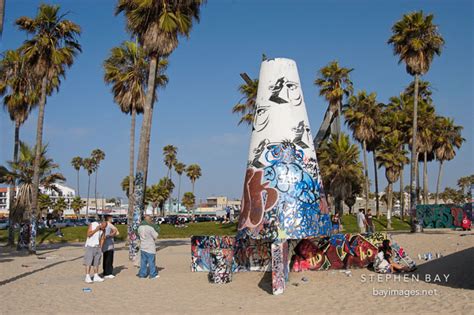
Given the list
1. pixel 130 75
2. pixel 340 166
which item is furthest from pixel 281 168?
pixel 340 166

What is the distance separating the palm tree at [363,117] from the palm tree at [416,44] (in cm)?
1079

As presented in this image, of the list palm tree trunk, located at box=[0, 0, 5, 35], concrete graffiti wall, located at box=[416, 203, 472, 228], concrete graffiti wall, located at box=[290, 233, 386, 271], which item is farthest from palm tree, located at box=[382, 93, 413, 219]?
palm tree trunk, located at box=[0, 0, 5, 35]

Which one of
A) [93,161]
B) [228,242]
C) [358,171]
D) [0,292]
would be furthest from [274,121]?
[93,161]

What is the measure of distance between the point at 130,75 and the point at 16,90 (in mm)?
7090

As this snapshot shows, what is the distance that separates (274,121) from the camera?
1229 centimetres

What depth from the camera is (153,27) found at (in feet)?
61.1

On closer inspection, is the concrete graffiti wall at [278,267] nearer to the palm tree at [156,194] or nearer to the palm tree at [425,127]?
the palm tree at [425,127]

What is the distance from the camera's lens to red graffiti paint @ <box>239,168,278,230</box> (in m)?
11.5

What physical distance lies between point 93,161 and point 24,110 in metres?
67.9

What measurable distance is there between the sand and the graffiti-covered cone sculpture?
137 centimetres

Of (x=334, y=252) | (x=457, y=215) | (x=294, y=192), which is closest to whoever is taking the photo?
(x=294, y=192)

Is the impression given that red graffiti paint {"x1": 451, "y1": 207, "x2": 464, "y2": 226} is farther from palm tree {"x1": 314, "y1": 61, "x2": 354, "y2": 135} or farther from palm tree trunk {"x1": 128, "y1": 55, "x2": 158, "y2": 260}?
palm tree trunk {"x1": 128, "y1": 55, "x2": 158, "y2": 260}

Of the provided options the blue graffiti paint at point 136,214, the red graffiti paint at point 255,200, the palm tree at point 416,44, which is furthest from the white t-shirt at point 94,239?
the palm tree at point 416,44

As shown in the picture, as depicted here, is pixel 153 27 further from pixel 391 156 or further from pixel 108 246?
pixel 391 156
